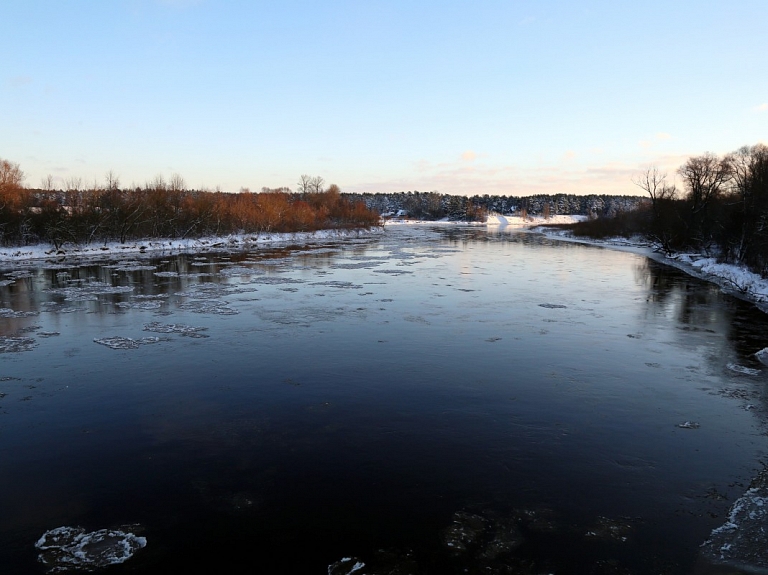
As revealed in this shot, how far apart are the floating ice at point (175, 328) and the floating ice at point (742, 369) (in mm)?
12241

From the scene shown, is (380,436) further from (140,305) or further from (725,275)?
(725,275)

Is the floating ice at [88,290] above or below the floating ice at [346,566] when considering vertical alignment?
above

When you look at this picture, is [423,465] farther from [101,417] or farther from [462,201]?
[462,201]

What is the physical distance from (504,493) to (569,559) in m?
1.12

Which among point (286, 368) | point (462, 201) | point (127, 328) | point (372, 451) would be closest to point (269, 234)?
point (127, 328)

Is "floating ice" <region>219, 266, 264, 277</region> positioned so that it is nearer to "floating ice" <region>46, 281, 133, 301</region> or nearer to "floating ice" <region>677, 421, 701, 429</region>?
"floating ice" <region>46, 281, 133, 301</region>

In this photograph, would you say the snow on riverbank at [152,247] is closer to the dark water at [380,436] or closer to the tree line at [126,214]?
the tree line at [126,214]

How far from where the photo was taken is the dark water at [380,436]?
15.7ft

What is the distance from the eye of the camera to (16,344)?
11.6 metres

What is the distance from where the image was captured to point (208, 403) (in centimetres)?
803

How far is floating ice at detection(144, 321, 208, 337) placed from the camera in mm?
12741

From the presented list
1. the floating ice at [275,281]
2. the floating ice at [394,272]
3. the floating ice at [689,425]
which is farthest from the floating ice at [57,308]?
the floating ice at [689,425]

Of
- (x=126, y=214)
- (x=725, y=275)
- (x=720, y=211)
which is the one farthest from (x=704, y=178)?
(x=126, y=214)

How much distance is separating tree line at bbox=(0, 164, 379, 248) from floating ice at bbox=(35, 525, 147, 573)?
3912 centimetres
